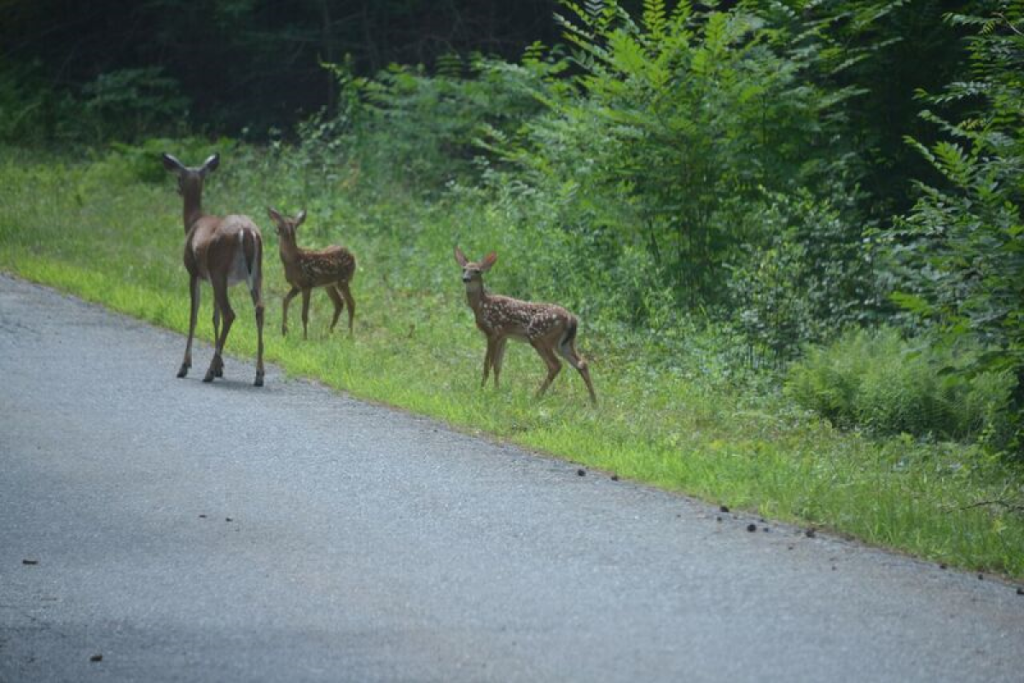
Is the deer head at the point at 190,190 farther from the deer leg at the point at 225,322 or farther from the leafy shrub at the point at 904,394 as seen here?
the leafy shrub at the point at 904,394

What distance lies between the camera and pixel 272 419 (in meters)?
10.7

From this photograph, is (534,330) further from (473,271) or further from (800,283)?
(800,283)

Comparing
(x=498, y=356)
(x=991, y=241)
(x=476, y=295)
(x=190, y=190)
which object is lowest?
(x=498, y=356)

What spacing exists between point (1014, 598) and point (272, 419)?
5455 millimetres

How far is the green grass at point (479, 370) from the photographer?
340 inches

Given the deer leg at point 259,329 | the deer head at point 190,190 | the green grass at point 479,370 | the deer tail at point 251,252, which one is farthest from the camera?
the deer head at point 190,190

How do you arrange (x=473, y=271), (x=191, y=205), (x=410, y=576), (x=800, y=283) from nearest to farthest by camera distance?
(x=410, y=576), (x=473, y=271), (x=191, y=205), (x=800, y=283)

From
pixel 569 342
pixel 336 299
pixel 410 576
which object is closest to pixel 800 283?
pixel 569 342

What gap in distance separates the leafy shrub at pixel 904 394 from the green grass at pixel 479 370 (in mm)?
300

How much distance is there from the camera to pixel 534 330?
11797 mm

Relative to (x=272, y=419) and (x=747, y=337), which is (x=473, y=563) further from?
(x=747, y=337)

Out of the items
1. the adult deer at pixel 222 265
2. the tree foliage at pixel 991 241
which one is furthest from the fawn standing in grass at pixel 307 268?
the tree foliage at pixel 991 241

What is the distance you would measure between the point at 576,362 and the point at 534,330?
0.41 metres

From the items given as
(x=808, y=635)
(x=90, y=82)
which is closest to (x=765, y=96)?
(x=808, y=635)
